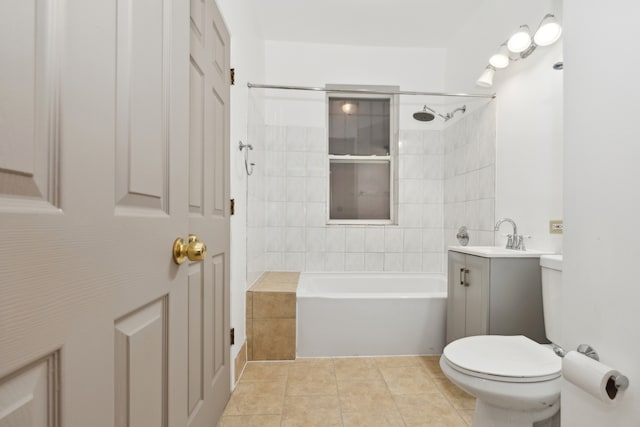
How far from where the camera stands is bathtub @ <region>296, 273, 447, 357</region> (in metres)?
2.25

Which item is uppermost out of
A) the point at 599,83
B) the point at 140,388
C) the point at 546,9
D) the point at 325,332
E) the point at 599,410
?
the point at 546,9

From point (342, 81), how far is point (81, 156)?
3.02 metres

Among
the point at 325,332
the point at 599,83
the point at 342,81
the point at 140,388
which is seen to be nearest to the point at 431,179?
the point at 342,81

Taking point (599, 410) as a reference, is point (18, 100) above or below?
above

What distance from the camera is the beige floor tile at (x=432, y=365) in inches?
79.1

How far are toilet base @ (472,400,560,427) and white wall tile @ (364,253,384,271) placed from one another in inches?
74.1

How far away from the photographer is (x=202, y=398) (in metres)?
1.25

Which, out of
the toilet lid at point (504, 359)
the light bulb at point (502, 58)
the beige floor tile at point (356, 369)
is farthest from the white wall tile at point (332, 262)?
the light bulb at point (502, 58)

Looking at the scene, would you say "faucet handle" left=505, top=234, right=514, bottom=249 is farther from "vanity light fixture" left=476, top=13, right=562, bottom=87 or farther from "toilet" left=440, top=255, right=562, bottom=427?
"vanity light fixture" left=476, top=13, right=562, bottom=87

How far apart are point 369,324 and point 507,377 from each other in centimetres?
122

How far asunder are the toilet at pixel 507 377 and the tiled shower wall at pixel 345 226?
67.2 inches

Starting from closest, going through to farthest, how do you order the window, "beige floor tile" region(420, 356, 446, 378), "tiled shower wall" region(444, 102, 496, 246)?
"beige floor tile" region(420, 356, 446, 378) → "tiled shower wall" region(444, 102, 496, 246) → the window

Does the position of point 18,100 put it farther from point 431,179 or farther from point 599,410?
point 431,179

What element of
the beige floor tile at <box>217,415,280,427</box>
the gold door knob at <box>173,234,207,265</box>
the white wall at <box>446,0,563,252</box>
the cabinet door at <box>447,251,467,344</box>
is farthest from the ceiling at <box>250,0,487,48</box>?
the beige floor tile at <box>217,415,280,427</box>
